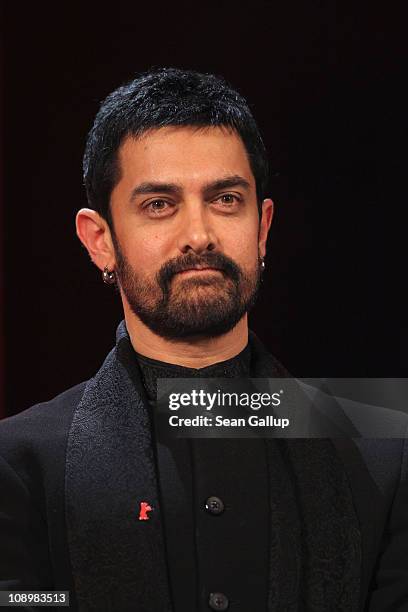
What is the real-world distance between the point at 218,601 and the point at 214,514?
0.29 ft

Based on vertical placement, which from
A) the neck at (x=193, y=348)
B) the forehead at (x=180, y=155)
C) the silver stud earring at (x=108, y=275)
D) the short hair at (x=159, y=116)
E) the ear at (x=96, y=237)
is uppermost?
the short hair at (x=159, y=116)

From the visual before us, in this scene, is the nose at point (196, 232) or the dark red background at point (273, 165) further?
the dark red background at point (273, 165)

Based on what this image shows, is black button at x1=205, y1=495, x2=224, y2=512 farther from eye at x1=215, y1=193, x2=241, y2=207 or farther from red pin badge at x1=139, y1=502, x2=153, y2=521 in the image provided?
eye at x1=215, y1=193, x2=241, y2=207

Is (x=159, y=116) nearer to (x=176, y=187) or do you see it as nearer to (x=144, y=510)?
(x=176, y=187)

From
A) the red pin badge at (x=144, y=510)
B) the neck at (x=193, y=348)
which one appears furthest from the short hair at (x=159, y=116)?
the red pin badge at (x=144, y=510)

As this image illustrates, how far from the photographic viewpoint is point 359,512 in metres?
1.09

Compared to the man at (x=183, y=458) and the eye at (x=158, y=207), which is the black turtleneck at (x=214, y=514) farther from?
the eye at (x=158, y=207)

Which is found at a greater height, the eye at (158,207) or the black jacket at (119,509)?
the eye at (158,207)

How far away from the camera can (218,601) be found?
105 cm

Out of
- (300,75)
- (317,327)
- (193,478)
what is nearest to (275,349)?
(317,327)

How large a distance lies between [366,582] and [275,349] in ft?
0.96

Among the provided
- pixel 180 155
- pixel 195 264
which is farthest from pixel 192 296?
pixel 180 155

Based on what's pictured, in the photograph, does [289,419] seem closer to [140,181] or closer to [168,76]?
[140,181]

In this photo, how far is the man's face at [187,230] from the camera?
1088mm
